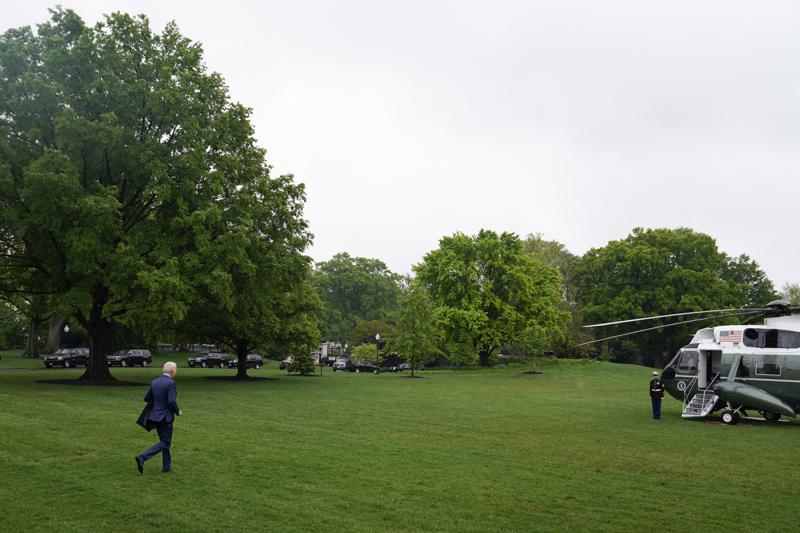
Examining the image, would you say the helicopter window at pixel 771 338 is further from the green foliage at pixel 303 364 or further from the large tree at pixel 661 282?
the large tree at pixel 661 282

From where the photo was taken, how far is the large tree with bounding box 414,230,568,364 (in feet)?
197

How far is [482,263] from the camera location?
63812mm

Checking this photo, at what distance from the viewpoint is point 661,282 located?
69.3m

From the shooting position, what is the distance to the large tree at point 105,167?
2759 centimetres

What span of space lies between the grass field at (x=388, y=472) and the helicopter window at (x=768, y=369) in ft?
5.71

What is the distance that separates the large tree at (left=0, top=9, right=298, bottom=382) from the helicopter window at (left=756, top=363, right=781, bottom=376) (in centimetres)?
2222

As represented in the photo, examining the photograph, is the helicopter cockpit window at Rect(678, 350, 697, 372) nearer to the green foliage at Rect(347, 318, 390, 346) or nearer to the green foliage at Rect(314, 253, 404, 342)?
the green foliage at Rect(347, 318, 390, 346)

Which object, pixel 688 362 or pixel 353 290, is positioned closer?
pixel 688 362

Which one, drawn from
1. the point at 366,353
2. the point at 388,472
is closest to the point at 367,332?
the point at 366,353

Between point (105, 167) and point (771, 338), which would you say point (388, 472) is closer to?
point (771, 338)

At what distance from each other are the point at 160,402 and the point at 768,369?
65.0 ft

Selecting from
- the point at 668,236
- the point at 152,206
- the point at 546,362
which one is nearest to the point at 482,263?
the point at 546,362

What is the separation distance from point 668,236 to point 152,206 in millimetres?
57417

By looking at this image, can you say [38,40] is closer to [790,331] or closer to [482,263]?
[790,331]
